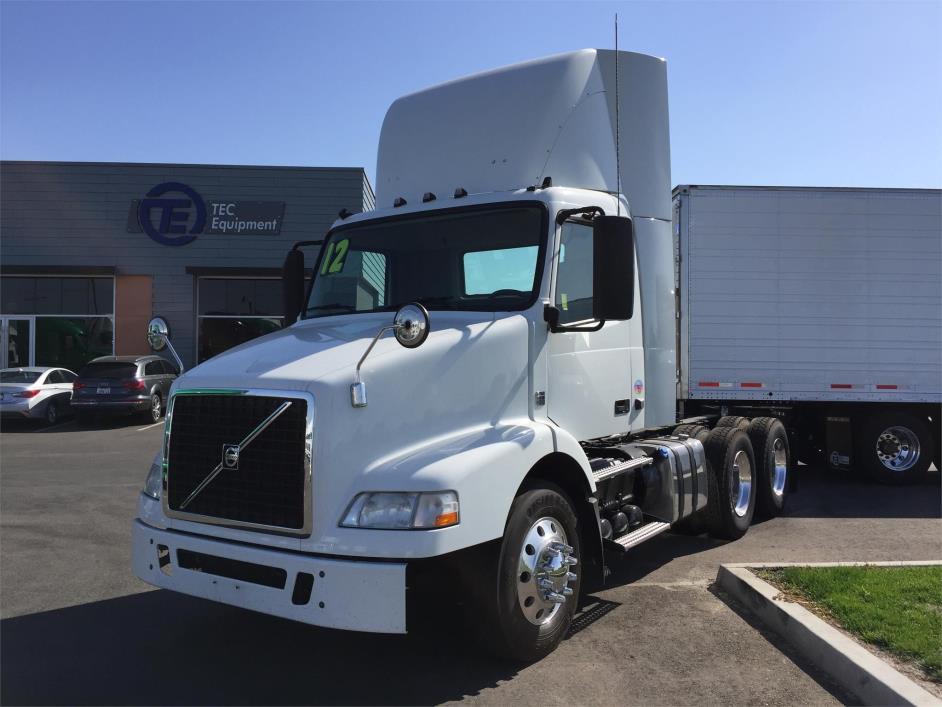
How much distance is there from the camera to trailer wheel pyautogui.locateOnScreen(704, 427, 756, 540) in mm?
6957

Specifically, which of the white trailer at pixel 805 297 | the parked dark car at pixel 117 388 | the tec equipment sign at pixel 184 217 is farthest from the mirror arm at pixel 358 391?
the tec equipment sign at pixel 184 217

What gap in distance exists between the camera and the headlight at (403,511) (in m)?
3.50

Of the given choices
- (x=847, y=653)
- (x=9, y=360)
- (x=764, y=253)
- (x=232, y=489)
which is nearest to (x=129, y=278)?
(x=9, y=360)

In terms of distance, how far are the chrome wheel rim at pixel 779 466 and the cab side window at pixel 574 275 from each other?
171 inches

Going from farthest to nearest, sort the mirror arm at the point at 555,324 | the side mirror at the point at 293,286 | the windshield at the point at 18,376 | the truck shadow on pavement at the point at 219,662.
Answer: the windshield at the point at 18,376 < the side mirror at the point at 293,286 < the mirror arm at the point at 555,324 < the truck shadow on pavement at the point at 219,662

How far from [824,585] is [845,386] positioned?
535 cm

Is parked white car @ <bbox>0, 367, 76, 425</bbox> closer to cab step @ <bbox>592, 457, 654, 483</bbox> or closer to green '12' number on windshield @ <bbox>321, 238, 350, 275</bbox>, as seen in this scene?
green '12' number on windshield @ <bbox>321, 238, 350, 275</bbox>

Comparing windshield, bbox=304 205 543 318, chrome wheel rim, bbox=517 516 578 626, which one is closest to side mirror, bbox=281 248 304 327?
windshield, bbox=304 205 543 318

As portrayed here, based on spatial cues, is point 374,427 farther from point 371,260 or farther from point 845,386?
point 845,386

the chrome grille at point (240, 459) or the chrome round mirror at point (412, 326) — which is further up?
the chrome round mirror at point (412, 326)

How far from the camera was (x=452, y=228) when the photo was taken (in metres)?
5.01

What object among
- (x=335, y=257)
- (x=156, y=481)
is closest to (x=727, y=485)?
(x=335, y=257)

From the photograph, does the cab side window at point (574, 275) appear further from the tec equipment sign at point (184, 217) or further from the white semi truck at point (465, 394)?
the tec equipment sign at point (184, 217)

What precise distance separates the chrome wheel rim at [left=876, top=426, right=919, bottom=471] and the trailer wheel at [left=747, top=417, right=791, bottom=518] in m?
2.62
